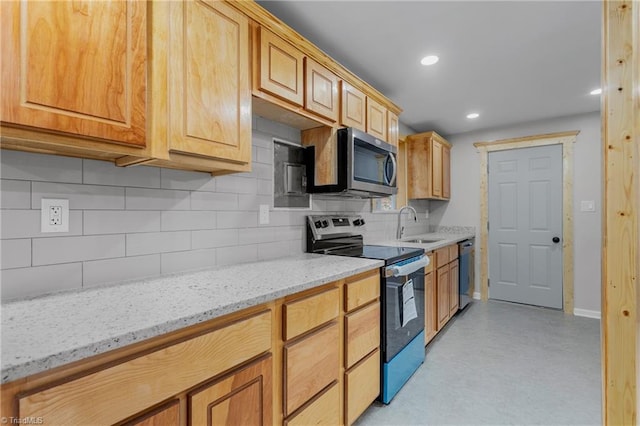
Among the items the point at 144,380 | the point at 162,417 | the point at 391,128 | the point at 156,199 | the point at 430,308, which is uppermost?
the point at 391,128

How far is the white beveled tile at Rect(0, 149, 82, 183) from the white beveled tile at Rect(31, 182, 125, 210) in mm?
26

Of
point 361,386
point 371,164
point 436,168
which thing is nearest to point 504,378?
point 361,386

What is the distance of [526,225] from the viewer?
13.1 feet

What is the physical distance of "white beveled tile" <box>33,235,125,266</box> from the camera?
44.6 inches

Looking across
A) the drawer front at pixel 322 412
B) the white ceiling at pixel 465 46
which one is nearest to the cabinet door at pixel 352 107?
the white ceiling at pixel 465 46

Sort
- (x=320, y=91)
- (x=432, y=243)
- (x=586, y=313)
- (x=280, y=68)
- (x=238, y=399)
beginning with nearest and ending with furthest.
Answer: (x=238, y=399), (x=280, y=68), (x=320, y=91), (x=432, y=243), (x=586, y=313)

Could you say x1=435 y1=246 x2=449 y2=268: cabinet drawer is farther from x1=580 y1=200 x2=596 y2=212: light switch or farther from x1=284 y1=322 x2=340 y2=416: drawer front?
x1=580 y1=200 x2=596 y2=212: light switch

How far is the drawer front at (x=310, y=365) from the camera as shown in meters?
1.28

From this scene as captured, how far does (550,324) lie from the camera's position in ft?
11.0

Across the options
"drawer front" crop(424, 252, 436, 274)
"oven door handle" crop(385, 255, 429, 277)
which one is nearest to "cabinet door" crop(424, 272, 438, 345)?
"drawer front" crop(424, 252, 436, 274)

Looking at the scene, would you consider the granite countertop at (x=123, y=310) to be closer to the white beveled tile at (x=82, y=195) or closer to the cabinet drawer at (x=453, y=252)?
the white beveled tile at (x=82, y=195)

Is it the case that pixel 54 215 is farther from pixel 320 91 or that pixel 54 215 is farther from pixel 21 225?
pixel 320 91

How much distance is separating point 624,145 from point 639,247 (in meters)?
0.34

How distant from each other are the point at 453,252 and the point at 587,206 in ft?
5.73
